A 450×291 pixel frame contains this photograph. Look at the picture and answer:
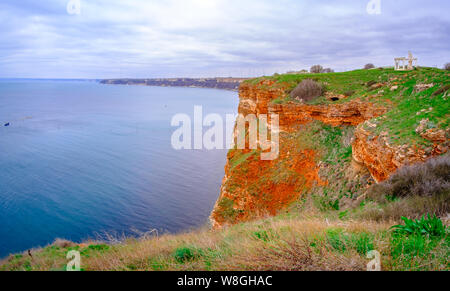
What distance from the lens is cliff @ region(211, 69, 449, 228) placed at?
10.6m

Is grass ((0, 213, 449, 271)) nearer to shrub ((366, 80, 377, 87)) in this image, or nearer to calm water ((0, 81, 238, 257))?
calm water ((0, 81, 238, 257))

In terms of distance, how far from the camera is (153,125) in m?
63.3

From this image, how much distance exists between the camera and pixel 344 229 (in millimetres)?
4801

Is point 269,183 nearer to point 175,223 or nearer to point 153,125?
point 175,223

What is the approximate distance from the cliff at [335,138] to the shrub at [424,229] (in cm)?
581

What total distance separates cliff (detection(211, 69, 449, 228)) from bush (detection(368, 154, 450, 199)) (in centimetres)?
201

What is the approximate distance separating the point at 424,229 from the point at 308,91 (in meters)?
16.5

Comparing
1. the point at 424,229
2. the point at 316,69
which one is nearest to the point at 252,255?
the point at 424,229

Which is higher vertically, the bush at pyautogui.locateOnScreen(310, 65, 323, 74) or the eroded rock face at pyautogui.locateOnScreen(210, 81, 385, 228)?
the bush at pyautogui.locateOnScreen(310, 65, 323, 74)

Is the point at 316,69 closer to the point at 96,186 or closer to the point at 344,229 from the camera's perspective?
the point at 96,186

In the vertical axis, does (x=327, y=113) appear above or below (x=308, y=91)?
below

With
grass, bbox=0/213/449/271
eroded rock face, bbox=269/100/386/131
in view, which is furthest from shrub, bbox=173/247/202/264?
eroded rock face, bbox=269/100/386/131

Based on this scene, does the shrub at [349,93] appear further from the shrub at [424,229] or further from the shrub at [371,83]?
the shrub at [424,229]

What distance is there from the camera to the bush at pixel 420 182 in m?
6.32
